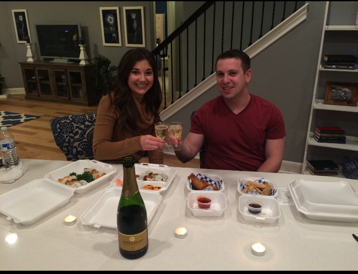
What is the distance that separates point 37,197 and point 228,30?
3.73 meters

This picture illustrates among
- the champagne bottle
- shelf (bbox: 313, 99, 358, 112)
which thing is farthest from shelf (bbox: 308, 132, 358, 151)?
the champagne bottle

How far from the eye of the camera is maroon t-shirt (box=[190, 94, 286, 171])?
1618 millimetres

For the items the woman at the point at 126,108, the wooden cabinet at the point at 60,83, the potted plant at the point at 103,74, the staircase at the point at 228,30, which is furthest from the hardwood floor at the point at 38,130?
the woman at the point at 126,108

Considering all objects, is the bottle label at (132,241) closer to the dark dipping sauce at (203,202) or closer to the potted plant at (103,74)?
the dark dipping sauce at (203,202)

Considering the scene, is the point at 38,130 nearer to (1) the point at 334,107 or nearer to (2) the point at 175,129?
(2) the point at 175,129

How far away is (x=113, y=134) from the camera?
1.71 metres

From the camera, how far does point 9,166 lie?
1.38 metres

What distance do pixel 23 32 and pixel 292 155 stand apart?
23.0ft

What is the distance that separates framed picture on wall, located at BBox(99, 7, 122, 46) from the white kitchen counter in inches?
207

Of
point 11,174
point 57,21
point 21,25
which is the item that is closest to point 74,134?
point 11,174

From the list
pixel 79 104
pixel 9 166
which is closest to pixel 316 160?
pixel 9 166

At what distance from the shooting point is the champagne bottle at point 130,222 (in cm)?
77

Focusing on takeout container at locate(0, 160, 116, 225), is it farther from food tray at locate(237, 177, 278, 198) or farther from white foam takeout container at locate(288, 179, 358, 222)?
white foam takeout container at locate(288, 179, 358, 222)

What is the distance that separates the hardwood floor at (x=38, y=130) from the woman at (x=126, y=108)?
1631mm
